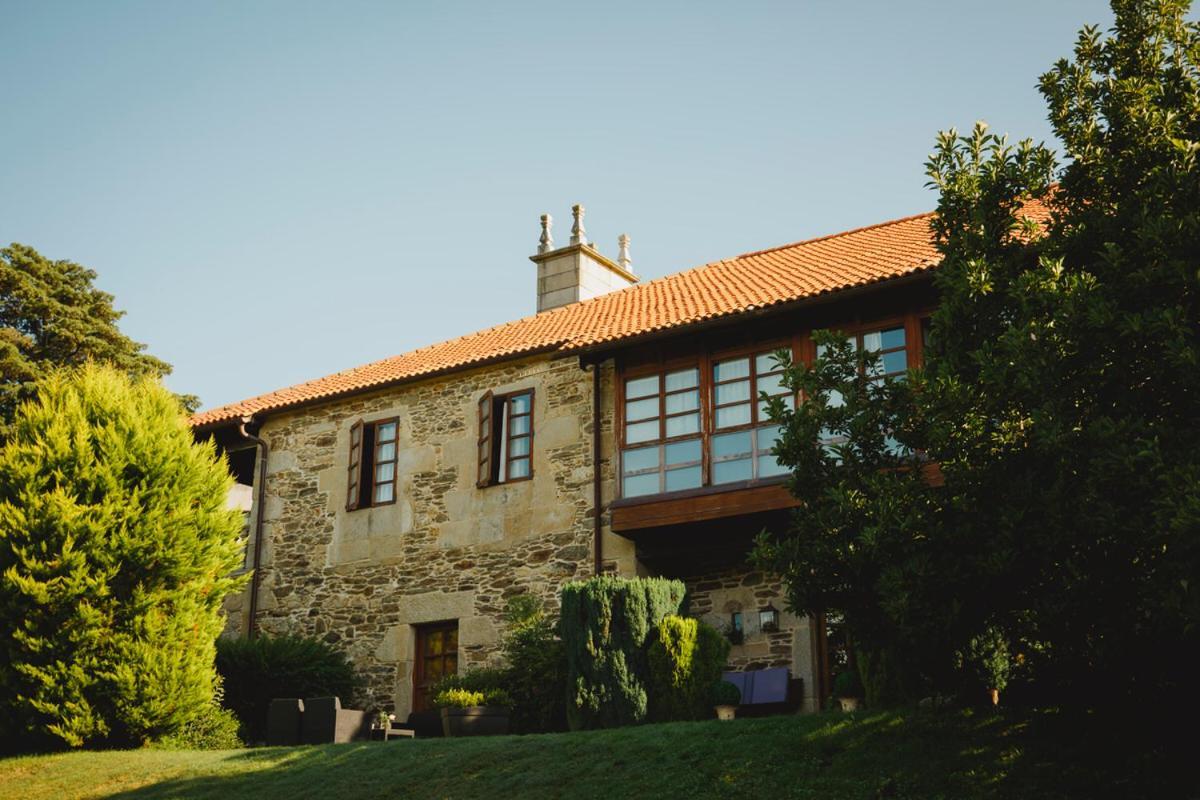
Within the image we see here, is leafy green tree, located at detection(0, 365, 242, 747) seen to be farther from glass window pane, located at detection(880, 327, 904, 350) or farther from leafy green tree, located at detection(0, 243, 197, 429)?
leafy green tree, located at detection(0, 243, 197, 429)

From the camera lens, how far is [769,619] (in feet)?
47.3

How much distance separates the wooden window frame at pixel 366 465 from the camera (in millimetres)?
17859

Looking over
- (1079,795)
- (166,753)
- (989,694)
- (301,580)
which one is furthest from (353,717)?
(1079,795)

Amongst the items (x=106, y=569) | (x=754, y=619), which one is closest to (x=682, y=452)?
(x=754, y=619)

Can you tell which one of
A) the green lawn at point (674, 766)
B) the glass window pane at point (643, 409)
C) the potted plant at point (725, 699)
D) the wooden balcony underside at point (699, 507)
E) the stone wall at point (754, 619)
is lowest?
the green lawn at point (674, 766)

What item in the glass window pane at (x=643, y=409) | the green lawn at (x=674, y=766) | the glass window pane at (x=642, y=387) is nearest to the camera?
the green lawn at (x=674, y=766)

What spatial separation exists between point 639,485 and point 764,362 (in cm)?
217

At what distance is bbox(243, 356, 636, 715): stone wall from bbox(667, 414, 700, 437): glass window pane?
36.4 inches

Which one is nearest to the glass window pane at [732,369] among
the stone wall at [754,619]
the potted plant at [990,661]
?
the stone wall at [754,619]

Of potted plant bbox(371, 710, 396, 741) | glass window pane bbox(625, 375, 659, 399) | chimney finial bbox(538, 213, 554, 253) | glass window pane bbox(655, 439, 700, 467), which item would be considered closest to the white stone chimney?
chimney finial bbox(538, 213, 554, 253)

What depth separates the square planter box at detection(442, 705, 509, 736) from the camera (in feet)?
44.5

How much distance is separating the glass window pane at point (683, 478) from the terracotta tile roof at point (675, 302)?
70.0 inches

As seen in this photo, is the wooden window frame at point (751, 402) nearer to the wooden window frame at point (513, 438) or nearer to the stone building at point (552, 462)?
the stone building at point (552, 462)

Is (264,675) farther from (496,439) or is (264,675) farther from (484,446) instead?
(496,439)
